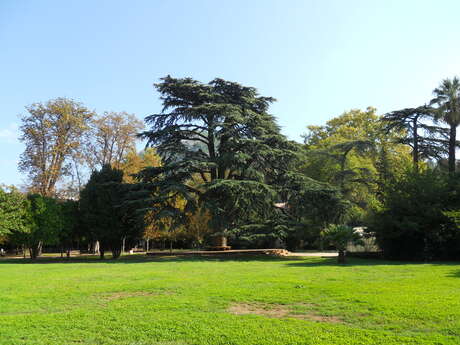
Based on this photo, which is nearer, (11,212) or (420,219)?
Answer: (420,219)

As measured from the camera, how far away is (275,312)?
287 inches

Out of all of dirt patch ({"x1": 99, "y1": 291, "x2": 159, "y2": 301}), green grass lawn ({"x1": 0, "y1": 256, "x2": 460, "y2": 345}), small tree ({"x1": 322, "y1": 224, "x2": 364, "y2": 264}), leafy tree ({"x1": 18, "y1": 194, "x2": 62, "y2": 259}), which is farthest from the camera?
leafy tree ({"x1": 18, "y1": 194, "x2": 62, "y2": 259})

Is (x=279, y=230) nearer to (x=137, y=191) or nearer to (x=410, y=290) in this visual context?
(x=137, y=191)

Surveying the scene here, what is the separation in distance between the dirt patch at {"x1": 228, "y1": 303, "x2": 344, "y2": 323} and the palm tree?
83.9 feet

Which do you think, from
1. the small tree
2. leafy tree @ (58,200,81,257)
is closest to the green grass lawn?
the small tree

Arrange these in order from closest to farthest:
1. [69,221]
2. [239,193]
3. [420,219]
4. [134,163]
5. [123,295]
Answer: [123,295]
[420,219]
[239,193]
[69,221]
[134,163]

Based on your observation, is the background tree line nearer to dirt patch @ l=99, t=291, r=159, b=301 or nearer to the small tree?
the small tree

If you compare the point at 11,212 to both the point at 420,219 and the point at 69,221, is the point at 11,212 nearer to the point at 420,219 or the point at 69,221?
the point at 69,221

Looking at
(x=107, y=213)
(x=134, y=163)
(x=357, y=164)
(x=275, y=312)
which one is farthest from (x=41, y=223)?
(x=357, y=164)

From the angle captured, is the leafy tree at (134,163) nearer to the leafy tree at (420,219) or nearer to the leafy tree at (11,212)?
the leafy tree at (11,212)

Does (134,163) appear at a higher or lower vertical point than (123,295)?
higher

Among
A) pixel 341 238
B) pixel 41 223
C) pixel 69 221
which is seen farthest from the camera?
pixel 69 221

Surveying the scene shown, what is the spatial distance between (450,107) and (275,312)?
2730cm

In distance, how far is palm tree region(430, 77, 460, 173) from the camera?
2822 cm
